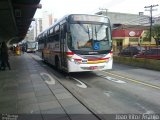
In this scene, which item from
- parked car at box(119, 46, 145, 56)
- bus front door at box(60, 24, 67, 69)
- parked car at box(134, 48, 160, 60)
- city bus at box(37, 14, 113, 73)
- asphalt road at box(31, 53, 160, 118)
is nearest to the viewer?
asphalt road at box(31, 53, 160, 118)

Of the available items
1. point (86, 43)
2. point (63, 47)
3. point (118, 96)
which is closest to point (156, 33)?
point (63, 47)

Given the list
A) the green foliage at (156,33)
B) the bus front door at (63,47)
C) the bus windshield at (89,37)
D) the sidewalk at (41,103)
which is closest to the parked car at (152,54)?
the bus windshield at (89,37)

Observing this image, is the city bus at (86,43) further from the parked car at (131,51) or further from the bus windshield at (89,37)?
the parked car at (131,51)

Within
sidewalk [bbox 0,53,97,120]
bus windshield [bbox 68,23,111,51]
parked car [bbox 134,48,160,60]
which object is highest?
bus windshield [bbox 68,23,111,51]

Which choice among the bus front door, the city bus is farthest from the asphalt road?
the bus front door

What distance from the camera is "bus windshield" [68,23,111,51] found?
14531mm

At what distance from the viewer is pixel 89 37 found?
14711 mm

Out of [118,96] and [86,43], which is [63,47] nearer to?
[86,43]

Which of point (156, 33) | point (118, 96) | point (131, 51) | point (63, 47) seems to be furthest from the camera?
point (156, 33)

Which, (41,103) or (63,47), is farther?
(63,47)

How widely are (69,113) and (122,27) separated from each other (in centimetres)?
6265

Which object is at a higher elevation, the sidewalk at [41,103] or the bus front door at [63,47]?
the bus front door at [63,47]

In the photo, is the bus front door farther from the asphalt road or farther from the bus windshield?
the asphalt road

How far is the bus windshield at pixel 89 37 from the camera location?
14.5 m
